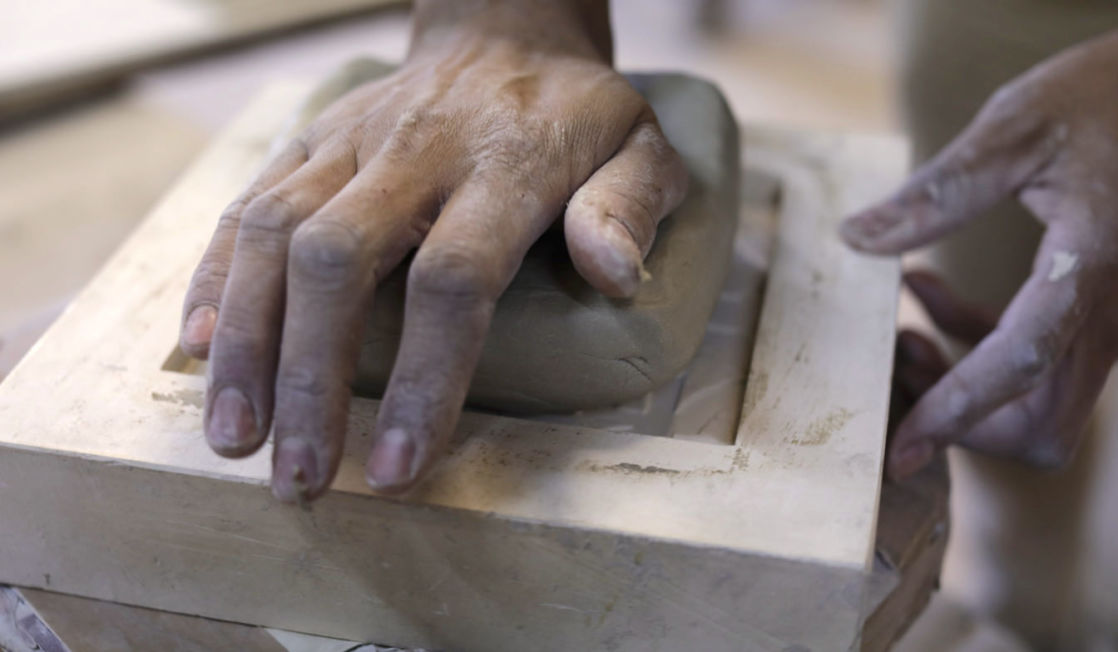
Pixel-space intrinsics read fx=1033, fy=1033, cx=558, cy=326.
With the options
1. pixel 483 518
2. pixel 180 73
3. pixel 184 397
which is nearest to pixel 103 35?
pixel 180 73

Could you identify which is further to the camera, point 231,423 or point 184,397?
point 184,397

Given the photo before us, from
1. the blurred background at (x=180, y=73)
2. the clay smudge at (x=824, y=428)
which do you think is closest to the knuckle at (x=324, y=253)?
the clay smudge at (x=824, y=428)

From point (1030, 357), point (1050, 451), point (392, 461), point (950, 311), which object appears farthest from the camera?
point (950, 311)

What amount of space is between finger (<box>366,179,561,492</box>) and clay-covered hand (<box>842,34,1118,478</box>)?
0.52 m

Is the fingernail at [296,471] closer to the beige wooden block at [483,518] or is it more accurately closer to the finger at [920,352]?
the beige wooden block at [483,518]

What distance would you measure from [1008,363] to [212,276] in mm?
736

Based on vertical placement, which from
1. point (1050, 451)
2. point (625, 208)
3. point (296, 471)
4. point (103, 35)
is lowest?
point (103, 35)

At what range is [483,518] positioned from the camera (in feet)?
2.56

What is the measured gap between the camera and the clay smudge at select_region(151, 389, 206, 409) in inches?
34.6

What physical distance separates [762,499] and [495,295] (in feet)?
0.85

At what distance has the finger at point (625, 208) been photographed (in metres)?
0.76

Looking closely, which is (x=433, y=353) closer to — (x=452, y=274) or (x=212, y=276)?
(x=452, y=274)

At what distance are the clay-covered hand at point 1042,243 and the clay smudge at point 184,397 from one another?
0.67m

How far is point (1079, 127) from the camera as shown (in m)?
1.09
